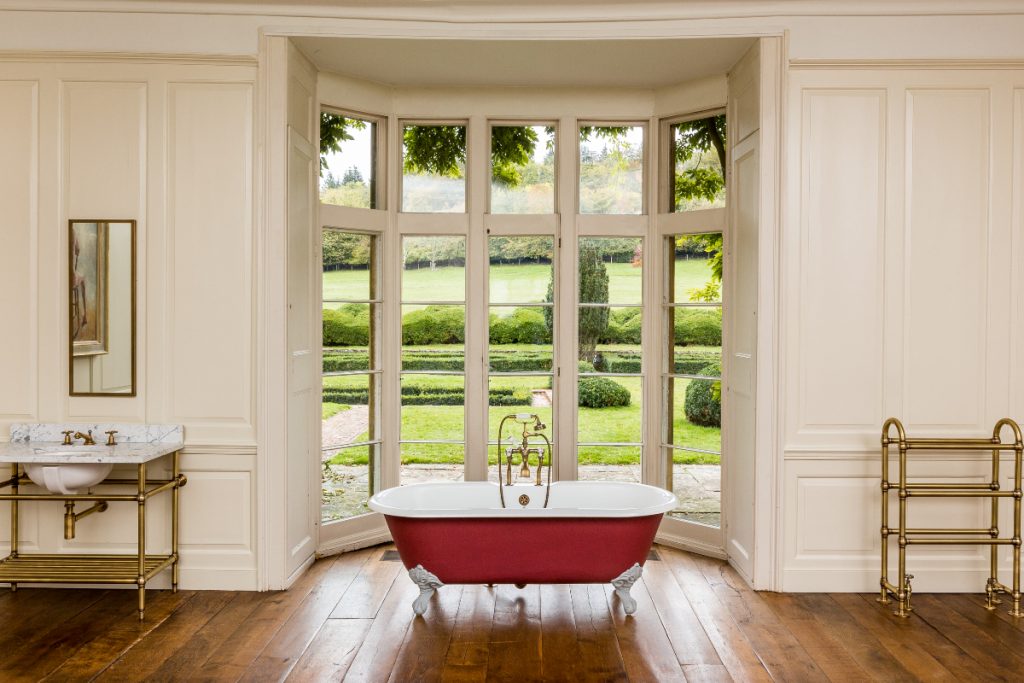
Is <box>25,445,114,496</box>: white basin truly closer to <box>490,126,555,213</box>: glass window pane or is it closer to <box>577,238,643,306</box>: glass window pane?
<box>490,126,555,213</box>: glass window pane

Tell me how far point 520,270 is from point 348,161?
1.25m

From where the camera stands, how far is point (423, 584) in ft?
12.5

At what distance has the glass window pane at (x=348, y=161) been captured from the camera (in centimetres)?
490

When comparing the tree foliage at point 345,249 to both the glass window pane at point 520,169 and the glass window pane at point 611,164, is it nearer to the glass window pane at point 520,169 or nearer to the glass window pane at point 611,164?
the glass window pane at point 520,169

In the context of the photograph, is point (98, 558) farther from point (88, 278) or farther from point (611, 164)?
point (611, 164)

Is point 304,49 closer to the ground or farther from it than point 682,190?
farther from it

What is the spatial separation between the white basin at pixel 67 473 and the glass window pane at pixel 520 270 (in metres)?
2.42

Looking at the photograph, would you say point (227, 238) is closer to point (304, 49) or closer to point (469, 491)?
point (304, 49)

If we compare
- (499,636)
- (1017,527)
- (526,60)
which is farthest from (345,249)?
(1017,527)

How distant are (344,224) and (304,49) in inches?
39.6

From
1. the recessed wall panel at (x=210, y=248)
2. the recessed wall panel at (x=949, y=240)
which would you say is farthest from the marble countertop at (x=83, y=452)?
the recessed wall panel at (x=949, y=240)

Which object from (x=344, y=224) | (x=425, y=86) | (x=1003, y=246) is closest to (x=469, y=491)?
(x=344, y=224)

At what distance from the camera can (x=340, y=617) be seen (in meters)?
3.80

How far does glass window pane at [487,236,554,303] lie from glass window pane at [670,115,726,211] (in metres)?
0.88
